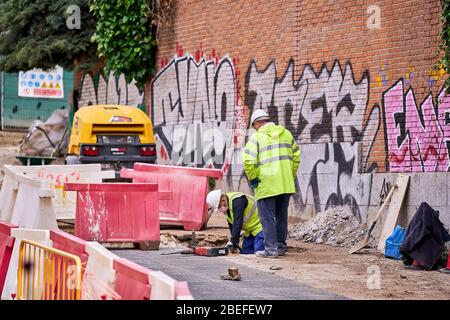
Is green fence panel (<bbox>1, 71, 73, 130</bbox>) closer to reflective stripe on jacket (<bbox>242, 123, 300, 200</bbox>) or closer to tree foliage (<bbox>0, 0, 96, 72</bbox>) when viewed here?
tree foliage (<bbox>0, 0, 96, 72</bbox>)

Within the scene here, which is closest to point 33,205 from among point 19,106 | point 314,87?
point 314,87

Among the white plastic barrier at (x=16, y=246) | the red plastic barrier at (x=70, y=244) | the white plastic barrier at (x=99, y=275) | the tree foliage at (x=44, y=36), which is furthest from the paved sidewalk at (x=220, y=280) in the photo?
the tree foliage at (x=44, y=36)

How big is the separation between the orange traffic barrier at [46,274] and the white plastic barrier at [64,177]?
8167 millimetres

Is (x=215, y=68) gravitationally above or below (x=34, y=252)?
above

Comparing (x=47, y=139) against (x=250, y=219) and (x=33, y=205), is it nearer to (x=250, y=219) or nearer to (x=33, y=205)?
(x=250, y=219)

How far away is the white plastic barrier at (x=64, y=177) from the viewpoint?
18375 millimetres

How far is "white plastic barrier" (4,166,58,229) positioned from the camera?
13.5 m

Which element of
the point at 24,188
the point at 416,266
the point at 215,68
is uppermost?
the point at 215,68

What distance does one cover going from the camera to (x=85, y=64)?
95.9ft

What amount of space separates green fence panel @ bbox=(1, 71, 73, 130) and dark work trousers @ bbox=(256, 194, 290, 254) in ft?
85.6

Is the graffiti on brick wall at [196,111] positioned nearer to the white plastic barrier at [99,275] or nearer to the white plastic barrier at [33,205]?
the white plastic barrier at [33,205]
